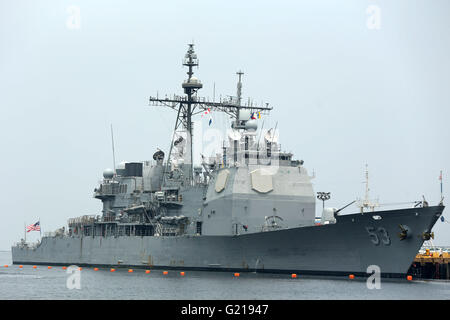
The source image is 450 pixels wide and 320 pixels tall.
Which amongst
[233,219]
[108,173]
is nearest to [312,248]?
[233,219]

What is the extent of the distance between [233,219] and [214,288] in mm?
6349

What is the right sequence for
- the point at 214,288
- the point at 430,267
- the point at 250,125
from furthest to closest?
the point at 250,125 < the point at 430,267 < the point at 214,288

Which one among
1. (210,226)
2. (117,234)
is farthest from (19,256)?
(210,226)

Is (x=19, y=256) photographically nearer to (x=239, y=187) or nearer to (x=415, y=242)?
(x=239, y=187)

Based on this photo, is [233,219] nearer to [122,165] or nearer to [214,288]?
[214,288]

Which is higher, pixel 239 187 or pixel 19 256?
pixel 239 187

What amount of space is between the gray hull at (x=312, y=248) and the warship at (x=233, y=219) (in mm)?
40

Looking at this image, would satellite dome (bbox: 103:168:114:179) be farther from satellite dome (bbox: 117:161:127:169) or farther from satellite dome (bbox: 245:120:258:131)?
satellite dome (bbox: 245:120:258:131)

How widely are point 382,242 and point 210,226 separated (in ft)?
29.7

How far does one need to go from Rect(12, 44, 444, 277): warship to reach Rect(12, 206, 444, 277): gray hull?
0.13 feet

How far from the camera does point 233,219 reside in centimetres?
3500

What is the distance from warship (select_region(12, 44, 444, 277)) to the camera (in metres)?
30.6

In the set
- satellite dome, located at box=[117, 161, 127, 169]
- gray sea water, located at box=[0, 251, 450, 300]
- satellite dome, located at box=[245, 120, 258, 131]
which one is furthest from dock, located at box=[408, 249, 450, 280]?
satellite dome, located at box=[117, 161, 127, 169]
